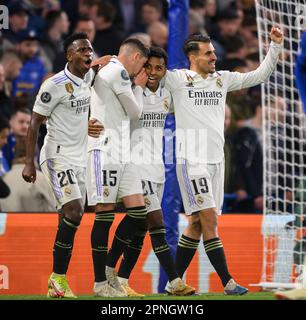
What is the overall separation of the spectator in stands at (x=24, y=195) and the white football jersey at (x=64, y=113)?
2.69 m

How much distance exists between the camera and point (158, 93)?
9.21 metres

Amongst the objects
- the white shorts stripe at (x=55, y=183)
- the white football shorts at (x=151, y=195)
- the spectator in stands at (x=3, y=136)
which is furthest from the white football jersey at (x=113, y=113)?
the spectator in stands at (x=3, y=136)

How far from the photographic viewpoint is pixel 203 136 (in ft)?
→ 29.9

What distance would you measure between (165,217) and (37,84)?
12.4ft

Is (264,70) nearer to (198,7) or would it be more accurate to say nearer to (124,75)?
(124,75)

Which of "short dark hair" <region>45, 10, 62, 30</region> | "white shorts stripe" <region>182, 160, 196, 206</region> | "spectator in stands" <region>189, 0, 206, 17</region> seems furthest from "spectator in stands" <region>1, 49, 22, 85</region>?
"white shorts stripe" <region>182, 160, 196, 206</region>

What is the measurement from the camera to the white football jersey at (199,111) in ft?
29.9

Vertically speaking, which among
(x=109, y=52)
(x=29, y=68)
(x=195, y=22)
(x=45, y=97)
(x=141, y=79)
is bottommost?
(x=45, y=97)

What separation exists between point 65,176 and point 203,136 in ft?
4.56

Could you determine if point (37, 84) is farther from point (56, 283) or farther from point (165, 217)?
point (56, 283)

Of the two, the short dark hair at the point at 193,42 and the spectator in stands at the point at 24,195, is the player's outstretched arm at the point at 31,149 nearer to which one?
the short dark hair at the point at 193,42

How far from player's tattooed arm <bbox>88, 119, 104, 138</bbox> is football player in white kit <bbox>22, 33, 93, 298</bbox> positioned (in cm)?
14

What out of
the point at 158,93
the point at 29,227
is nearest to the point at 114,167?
the point at 158,93

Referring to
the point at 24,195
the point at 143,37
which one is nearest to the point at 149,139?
the point at 24,195
